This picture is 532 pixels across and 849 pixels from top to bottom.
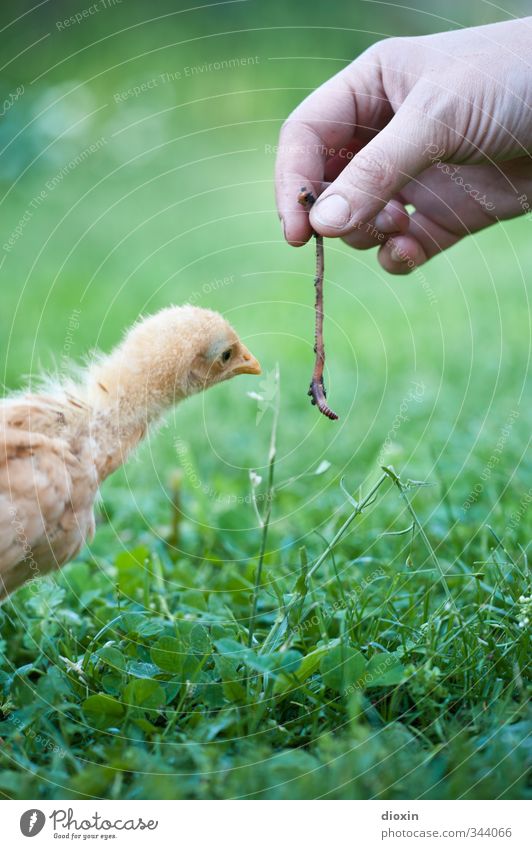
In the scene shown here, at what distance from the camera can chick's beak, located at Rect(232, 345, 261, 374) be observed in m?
2.16

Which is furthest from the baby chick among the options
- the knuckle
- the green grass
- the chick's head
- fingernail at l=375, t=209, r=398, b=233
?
fingernail at l=375, t=209, r=398, b=233

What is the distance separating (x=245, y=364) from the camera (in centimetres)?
216

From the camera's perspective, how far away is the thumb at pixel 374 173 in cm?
192

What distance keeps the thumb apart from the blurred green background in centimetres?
107

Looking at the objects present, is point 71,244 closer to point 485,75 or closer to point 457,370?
point 457,370

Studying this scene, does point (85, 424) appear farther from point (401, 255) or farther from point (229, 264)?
point (229, 264)

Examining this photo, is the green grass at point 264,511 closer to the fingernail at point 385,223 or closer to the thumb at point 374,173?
the fingernail at point 385,223

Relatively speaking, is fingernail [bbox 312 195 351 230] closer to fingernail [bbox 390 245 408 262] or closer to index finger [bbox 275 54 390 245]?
index finger [bbox 275 54 390 245]

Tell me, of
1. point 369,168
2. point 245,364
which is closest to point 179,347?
point 245,364

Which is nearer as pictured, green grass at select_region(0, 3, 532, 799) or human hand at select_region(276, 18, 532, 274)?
green grass at select_region(0, 3, 532, 799)

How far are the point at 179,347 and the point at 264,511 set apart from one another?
0.73 metres

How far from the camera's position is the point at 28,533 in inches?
70.1
